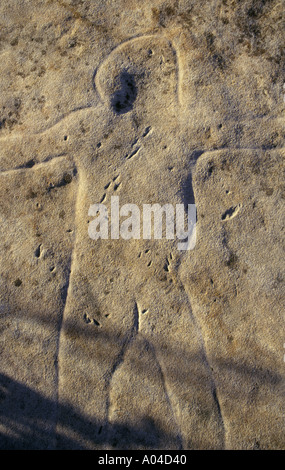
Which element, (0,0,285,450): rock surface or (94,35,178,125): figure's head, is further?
(94,35,178,125): figure's head

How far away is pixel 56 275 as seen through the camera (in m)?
2.59

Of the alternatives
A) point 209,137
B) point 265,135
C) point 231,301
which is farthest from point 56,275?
point 265,135

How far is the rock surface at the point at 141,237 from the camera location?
97.2 inches

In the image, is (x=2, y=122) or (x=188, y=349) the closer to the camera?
(x=188, y=349)

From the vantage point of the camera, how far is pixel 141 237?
259 cm

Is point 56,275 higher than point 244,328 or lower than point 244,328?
higher

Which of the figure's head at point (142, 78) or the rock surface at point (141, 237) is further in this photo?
the figure's head at point (142, 78)

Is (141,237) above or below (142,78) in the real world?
below

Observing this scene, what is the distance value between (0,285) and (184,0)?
2.52 meters

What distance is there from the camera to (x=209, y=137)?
2.65 meters

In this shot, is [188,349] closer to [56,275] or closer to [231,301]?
[231,301]

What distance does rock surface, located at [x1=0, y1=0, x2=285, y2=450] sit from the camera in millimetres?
2469

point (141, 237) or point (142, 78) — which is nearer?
point (141, 237)
